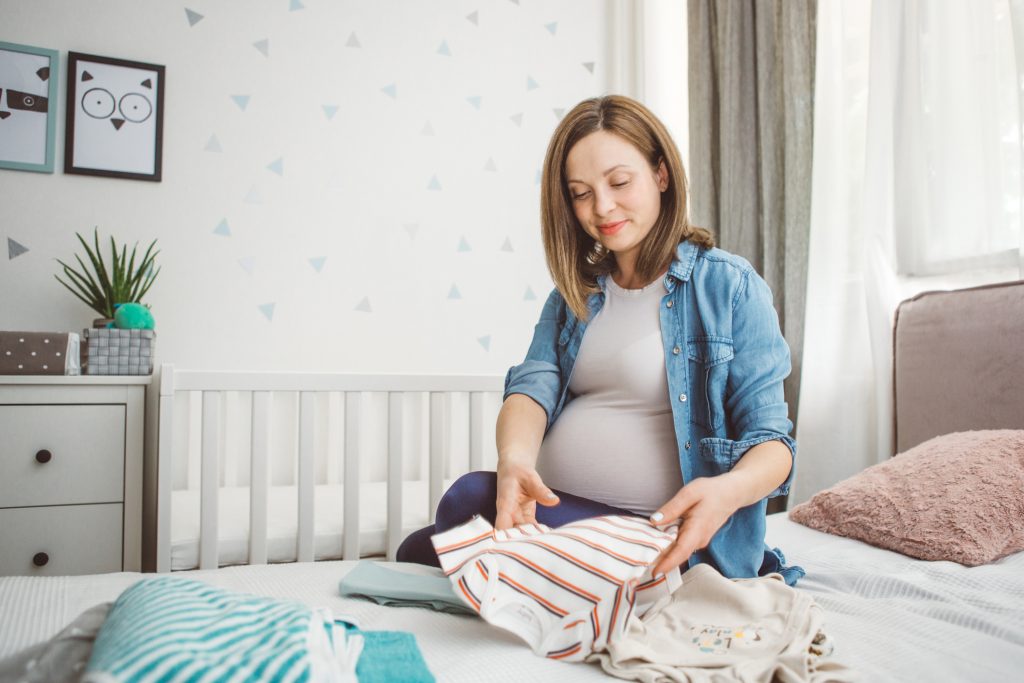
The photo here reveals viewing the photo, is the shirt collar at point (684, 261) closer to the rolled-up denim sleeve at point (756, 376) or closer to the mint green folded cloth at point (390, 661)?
the rolled-up denim sleeve at point (756, 376)

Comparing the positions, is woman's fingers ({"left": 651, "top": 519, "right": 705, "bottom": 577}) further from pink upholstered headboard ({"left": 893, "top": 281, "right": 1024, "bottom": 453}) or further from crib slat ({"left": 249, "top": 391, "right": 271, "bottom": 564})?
crib slat ({"left": 249, "top": 391, "right": 271, "bottom": 564})

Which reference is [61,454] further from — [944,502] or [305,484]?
[944,502]

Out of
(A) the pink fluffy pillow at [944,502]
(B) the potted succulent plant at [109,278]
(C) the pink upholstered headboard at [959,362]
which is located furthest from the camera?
(B) the potted succulent plant at [109,278]

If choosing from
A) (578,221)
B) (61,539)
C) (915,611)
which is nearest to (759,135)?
(578,221)

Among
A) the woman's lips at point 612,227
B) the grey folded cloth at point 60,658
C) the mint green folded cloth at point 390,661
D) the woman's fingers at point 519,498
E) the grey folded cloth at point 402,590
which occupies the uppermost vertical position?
the woman's lips at point 612,227

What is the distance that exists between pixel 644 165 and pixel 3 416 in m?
1.44

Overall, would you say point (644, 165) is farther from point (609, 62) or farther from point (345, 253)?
point (609, 62)

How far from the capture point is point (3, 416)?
1.51 m

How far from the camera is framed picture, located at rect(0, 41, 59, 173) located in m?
1.88

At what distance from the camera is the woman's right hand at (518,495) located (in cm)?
81

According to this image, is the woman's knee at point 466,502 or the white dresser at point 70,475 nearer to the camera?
the woman's knee at point 466,502

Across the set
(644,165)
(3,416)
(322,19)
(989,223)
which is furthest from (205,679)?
(322,19)

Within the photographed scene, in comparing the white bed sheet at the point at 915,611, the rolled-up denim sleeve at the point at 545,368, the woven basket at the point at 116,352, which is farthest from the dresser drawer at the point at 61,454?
the white bed sheet at the point at 915,611

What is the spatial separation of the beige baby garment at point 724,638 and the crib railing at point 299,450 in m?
0.96
